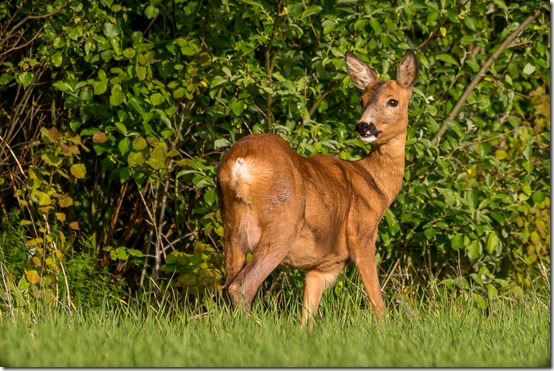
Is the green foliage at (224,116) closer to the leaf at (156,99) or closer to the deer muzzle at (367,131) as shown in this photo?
the leaf at (156,99)

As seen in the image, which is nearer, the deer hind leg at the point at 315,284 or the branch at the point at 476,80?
the deer hind leg at the point at 315,284

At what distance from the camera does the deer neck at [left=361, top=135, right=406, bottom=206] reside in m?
6.01


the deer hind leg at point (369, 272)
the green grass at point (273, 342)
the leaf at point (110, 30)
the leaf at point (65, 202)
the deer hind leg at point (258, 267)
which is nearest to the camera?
the green grass at point (273, 342)

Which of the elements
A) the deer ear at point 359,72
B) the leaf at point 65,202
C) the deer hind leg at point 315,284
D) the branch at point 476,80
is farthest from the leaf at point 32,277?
the branch at point 476,80

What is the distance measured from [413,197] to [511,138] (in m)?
1.01

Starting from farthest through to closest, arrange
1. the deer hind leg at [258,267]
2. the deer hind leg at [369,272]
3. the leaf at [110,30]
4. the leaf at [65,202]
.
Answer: the leaf at [65,202], the leaf at [110,30], the deer hind leg at [369,272], the deer hind leg at [258,267]

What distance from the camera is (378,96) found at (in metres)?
6.03

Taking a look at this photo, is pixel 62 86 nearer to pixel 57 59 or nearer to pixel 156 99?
pixel 57 59

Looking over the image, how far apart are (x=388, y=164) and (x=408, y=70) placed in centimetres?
61

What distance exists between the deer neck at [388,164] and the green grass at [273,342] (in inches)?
47.7

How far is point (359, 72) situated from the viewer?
245 inches

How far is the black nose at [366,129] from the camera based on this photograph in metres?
5.80

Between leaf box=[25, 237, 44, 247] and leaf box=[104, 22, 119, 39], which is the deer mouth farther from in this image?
leaf box=[25, 237, 44, 247]

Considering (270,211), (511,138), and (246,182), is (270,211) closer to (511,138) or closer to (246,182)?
(246,182)
